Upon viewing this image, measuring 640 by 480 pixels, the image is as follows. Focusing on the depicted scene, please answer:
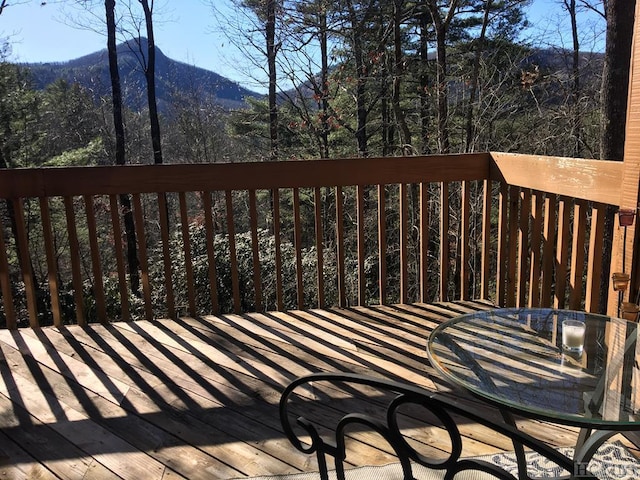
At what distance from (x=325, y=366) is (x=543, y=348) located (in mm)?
1157

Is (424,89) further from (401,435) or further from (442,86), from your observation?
(401,435)

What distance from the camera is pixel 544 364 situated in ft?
4.56

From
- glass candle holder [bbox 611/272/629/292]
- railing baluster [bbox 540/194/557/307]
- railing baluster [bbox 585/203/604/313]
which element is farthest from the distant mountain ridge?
glass candle holder [bbox 611/272/629/292]

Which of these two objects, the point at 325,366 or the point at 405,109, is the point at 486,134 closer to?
the point at 405,109

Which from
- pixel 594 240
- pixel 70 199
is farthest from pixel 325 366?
pixel 70 199

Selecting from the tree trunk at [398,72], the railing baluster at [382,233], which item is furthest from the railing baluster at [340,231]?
the tree trunk at [398,72]

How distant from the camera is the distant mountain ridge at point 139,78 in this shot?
39.4ft

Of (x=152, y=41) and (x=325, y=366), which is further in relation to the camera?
(x=152, y=41)

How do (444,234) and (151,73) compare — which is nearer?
(444,234)

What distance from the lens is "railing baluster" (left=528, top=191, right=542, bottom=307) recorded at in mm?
2828

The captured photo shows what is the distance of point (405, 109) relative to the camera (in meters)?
9.70

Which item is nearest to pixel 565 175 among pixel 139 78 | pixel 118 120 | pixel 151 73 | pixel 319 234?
pixel 319 234

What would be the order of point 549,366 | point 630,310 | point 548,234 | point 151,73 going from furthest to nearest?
point 151,73 → point 548,234 → point 630,310 → point 549,366

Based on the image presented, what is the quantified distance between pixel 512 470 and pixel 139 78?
43.7 feet
